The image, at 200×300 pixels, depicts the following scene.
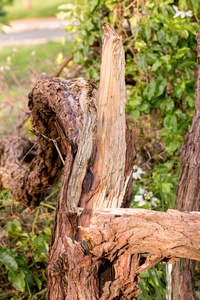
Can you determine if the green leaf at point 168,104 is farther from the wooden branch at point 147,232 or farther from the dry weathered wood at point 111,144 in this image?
the wooden branch at point 147,232

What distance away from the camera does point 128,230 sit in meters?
1.16

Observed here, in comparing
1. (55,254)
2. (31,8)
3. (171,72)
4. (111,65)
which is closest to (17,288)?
(55,254)

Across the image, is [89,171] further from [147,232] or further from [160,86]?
[160,86]

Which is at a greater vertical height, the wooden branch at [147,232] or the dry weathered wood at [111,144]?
the dry weathered wood at [111,144]

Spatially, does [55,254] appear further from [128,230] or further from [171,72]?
[171,72]

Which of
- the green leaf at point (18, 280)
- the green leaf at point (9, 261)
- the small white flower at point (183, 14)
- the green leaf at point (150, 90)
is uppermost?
the small white flower at point (183, 14)

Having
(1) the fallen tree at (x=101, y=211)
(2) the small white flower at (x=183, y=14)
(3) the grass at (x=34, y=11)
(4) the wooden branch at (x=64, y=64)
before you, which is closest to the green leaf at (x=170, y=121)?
(2) the small white flower at (x=183, y=14)

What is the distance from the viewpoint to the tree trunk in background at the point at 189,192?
1.85 meters

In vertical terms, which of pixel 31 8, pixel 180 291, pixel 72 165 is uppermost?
pixel 31 8

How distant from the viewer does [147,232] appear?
1.15m

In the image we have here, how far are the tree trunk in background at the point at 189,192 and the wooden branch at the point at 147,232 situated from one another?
75cm

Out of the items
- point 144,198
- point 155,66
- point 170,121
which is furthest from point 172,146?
point 155,66

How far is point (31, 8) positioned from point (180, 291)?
64.5 ft

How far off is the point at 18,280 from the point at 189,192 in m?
1.19
